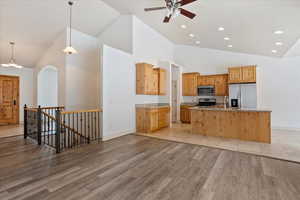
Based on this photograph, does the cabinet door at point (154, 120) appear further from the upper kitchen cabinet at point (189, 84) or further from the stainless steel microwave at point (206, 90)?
the stainless steel microwave at point (206, 90)

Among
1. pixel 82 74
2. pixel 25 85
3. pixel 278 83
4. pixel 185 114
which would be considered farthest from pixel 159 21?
pixel 25 85

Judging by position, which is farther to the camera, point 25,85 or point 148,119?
point 25,85

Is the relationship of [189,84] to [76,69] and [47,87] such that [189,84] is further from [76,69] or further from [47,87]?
[47,87]

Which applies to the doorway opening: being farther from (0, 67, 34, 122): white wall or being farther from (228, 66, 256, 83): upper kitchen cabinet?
(0, 67, 34, 122): white wall

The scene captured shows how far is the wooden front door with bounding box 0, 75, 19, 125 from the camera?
741 centimetres

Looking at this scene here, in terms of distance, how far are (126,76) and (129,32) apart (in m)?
1.77

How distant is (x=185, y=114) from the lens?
7.81 metres

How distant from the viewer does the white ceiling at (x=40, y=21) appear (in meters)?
4.78

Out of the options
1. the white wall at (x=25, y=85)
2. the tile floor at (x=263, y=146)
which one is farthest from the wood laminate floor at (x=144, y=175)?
the white wall at (x=25, y=85)

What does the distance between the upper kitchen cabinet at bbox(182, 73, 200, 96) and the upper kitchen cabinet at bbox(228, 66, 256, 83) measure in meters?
1.66

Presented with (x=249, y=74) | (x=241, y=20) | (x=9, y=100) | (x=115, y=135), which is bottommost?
(x=115, y=135)

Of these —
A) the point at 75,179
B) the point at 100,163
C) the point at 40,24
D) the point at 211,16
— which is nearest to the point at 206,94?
the point at 211,16

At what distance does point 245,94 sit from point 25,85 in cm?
1068

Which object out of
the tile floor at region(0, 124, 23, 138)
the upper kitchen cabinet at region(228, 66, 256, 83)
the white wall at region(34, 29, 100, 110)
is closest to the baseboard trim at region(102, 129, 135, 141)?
the white wall at region(34, 29, 100, 110)
